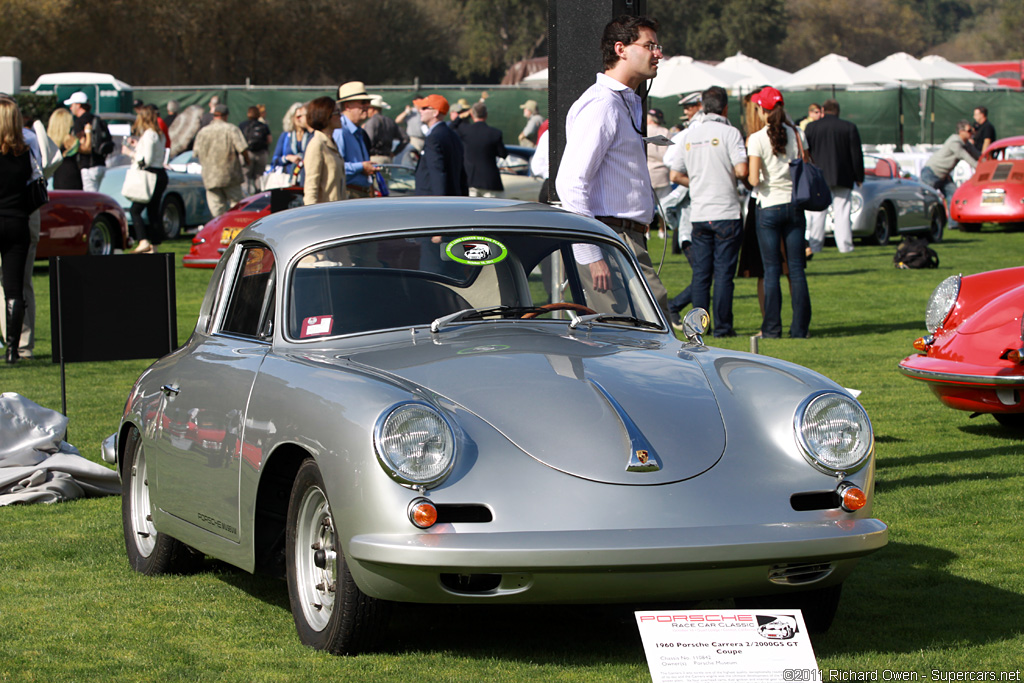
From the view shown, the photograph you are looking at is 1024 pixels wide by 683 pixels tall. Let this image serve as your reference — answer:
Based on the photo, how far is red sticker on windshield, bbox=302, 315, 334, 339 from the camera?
5.04 m

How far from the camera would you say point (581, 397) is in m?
4.34

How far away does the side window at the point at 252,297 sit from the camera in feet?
17.3

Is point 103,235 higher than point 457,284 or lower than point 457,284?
lower

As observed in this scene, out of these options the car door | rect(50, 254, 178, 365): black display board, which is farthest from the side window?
rect(50, 254, 178, 365): black display board

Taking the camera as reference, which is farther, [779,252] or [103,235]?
[103,235]

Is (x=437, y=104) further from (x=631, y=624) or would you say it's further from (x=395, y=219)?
(x=631, y=624)

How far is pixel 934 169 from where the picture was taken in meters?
26.8

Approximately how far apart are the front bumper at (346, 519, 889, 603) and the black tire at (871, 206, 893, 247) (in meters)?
18.5

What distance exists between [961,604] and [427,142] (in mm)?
8791

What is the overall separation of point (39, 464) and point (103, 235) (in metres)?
10.7

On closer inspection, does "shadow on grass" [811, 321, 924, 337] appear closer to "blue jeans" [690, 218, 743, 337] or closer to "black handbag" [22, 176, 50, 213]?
"blue jeans" [690, 218, 743, 337]

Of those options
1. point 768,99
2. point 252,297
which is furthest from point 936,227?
point 252,297

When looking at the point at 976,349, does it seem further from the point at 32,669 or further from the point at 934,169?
the point at 934,169

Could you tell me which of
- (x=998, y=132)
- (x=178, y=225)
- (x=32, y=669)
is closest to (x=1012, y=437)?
(x=32, y=669)
